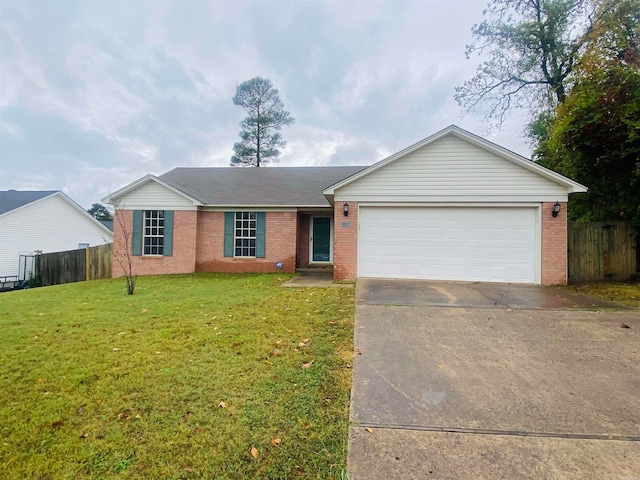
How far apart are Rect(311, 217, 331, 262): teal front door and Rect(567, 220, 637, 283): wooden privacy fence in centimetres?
859

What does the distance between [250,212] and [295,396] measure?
33.8 ft

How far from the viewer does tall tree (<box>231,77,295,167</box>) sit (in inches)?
1062

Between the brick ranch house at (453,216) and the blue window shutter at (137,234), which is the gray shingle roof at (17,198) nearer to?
the blue window shutter at (137,234)

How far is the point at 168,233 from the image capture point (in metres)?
12.3

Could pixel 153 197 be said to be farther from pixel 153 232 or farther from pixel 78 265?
pixel 78 265

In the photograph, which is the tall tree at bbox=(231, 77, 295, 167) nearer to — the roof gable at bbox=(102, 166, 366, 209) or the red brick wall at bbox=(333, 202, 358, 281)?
the roof gable at bbox=(102, 166, 366, 209)

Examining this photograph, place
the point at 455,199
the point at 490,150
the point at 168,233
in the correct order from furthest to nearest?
the point at 168,233 < the point at 455,199 < the point at 490,150

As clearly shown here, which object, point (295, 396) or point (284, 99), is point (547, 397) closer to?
point (295, 396)

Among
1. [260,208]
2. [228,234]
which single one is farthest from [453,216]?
[228,234]

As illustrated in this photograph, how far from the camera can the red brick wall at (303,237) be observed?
13688mm

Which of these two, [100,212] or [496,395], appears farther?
[100,212]

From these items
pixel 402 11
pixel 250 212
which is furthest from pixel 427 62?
pixel 250 212

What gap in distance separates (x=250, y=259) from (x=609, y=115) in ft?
40.8

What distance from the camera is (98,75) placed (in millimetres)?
15469
